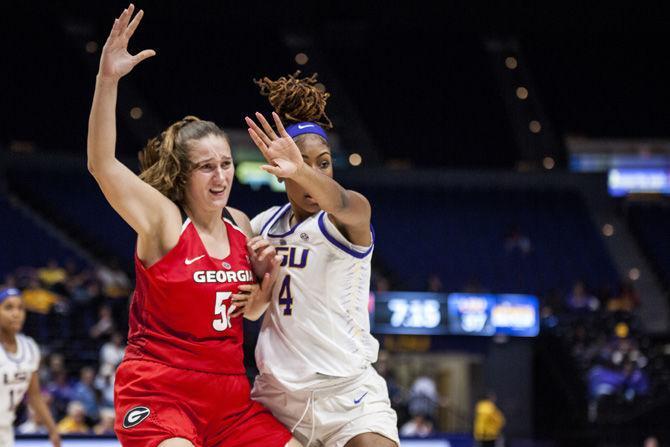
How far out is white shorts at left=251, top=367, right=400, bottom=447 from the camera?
4.43 metres

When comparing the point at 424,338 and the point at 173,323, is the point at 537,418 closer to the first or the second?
the point at 424,338

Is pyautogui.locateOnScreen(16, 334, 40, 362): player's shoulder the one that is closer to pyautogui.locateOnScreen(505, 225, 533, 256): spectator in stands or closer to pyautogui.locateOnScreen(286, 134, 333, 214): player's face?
pyautogui.locateOnScreen(286, 134, 333, 214): player's face

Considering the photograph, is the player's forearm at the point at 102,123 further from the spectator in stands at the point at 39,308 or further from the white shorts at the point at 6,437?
the spectator in stands at the point at 39,308

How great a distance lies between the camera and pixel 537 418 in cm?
2041

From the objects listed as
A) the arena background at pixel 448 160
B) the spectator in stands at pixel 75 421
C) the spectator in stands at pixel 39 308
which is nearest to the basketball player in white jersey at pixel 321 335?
the spectator in stands at pixel 75 421

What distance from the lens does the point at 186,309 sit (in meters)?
4.09

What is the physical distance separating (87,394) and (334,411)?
9887 millimetres

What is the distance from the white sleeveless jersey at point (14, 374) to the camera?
8070 mm

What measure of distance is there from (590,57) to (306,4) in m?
8.94

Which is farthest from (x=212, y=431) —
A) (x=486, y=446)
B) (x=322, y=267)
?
(x=486, y=446)

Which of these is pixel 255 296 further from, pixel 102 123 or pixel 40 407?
pixel 40 407

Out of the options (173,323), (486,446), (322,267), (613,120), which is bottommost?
(486,446)

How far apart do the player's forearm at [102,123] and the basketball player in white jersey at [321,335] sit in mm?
846

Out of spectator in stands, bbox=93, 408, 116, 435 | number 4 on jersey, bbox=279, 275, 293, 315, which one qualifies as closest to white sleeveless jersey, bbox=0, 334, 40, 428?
spectator in stands, bbox=93, 408, 116, 435
